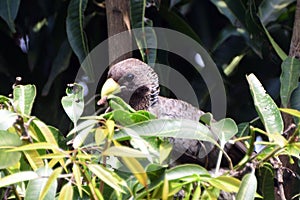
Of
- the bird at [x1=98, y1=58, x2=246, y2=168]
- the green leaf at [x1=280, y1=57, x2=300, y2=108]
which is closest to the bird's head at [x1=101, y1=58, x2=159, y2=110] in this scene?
the bird at [x1=98, y1=58, x2=246, y2=168]

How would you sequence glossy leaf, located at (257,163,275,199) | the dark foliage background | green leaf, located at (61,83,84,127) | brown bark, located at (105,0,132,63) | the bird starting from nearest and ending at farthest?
1. green leaf, located at (61,83,84,127)
2. glossy leaf, located at (257,163,275,199)
3. the bird
4. brown bark, located at (105,0,132,63)
5. the dark foliage background

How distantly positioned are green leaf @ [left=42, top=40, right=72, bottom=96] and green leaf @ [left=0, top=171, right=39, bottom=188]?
1619 millimetres

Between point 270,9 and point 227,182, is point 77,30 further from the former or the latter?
point 227,182

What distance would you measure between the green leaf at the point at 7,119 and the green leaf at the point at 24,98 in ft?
0.23

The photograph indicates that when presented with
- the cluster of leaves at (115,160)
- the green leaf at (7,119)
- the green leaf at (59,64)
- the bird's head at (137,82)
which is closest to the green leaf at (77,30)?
the bird's head at (137,82)

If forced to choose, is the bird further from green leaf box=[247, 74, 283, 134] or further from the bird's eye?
green leaf box=[247, 74, 283, 134]

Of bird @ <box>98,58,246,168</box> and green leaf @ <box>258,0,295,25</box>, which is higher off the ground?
green leaf @ <box>258,0,295,25</box>

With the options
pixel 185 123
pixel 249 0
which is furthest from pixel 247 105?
pixel 185 123

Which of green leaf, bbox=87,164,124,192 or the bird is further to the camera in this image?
the bird

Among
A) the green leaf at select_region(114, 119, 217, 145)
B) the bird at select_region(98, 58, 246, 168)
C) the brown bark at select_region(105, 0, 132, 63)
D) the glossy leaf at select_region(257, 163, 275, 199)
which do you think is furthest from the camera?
the brown bark at select_region(105, 0, 132, 63)

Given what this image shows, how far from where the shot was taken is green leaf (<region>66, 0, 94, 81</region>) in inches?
93.0

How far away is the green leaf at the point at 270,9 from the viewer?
2.68 metres

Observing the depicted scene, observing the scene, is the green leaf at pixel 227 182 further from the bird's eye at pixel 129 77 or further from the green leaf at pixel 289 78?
the bird's eye at pixel 129 77

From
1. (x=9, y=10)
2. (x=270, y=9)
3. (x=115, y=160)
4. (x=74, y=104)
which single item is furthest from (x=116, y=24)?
(x=115, y=160)
